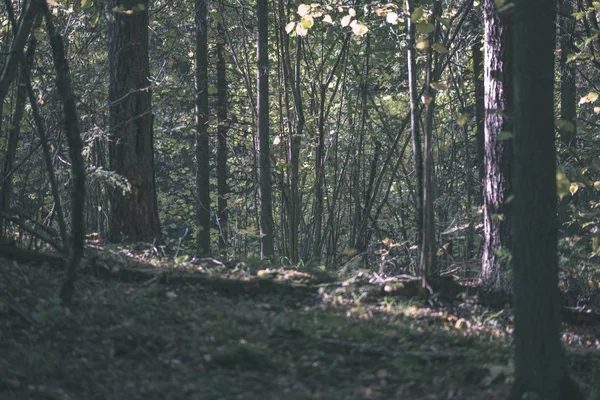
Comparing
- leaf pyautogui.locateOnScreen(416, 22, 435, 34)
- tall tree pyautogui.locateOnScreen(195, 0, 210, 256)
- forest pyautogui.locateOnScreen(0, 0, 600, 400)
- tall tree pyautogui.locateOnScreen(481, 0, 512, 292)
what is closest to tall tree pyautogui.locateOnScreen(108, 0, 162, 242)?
forest pyautogui.locateOnScreen(0, 0, 600, 400)

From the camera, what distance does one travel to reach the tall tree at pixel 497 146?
754 centimetres

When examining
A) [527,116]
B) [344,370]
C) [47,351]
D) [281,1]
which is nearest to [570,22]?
[281,1]

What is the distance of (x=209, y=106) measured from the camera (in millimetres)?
16625

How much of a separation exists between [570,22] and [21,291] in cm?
1051

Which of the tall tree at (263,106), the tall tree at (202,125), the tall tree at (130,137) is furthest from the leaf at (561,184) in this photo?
the tall tree at (202,125)

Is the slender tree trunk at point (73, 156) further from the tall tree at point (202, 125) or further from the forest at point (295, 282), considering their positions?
the tall tree at point (202, 125)

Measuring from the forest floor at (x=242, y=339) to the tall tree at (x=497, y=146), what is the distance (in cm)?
68

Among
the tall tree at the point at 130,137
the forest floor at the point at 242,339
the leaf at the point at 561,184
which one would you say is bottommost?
the forest floor at the point at 242,339

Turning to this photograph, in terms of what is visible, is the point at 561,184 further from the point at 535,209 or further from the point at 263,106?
the point at 263,106

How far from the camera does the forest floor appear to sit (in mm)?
4641

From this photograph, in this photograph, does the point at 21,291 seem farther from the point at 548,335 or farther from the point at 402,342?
the point at 548,335

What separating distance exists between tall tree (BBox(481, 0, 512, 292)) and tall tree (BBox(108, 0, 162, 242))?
4.37 meters

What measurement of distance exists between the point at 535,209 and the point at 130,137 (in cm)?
611

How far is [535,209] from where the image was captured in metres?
4.60
